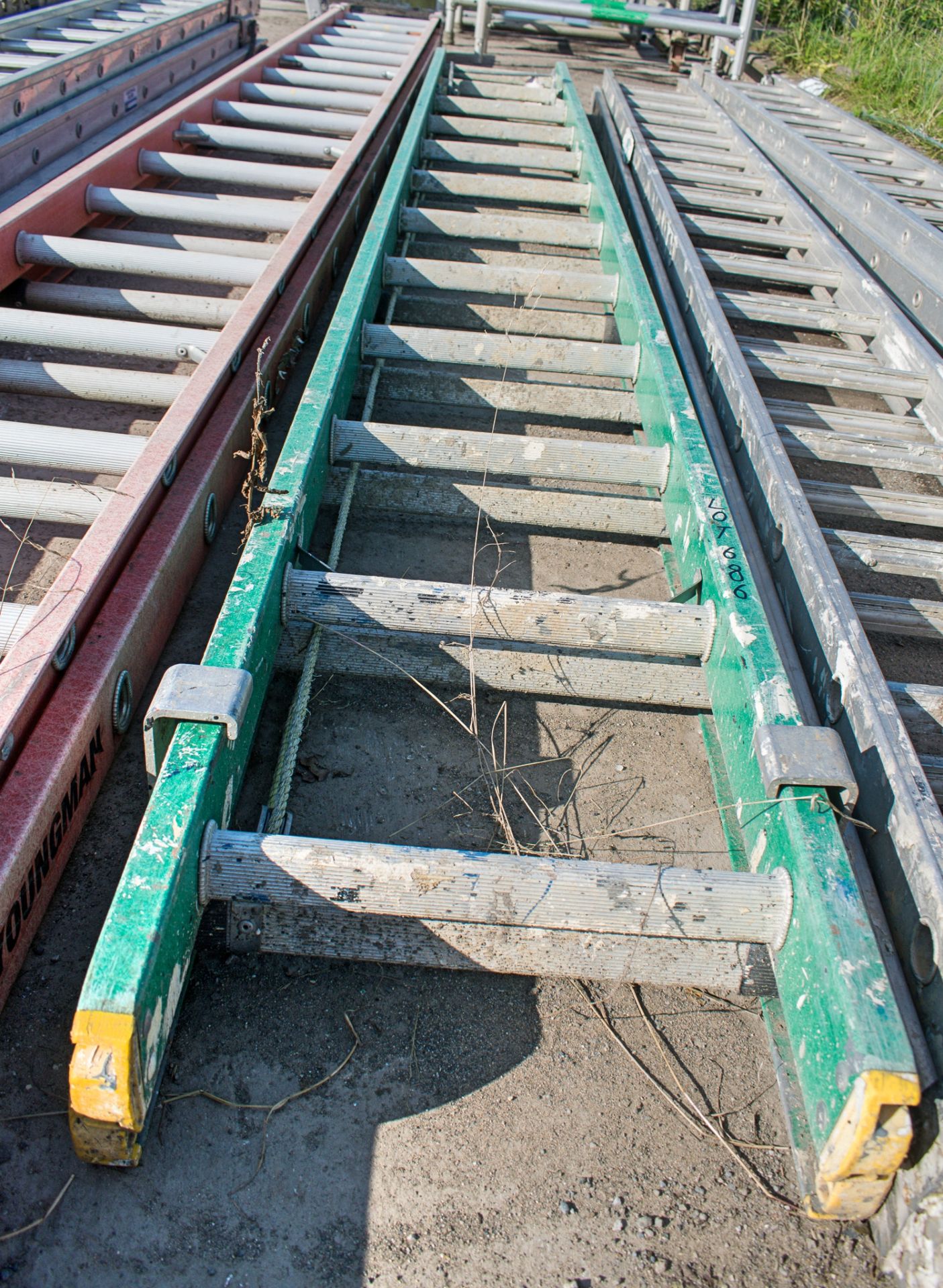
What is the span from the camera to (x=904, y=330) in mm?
3949

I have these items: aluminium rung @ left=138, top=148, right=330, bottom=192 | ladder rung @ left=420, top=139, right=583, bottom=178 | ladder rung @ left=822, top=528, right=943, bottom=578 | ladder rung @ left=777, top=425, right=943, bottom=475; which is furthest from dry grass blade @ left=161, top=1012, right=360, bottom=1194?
ladder rung @ left=420, top=139, right=583, bottom=178

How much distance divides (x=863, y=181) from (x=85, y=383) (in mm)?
4335

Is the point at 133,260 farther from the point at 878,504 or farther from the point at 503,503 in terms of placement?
the point at 878,504

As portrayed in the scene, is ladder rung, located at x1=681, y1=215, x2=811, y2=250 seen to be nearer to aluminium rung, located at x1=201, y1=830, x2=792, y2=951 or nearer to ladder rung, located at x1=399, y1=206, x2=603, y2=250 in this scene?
ladder rung, located at x1=399, y1=206, x2=603, y2=250

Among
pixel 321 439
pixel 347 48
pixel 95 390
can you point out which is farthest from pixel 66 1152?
pixel 347 48

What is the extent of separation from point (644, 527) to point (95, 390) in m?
1.88

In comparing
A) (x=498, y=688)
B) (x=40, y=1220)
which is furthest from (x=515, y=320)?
(x=40, y=1220)

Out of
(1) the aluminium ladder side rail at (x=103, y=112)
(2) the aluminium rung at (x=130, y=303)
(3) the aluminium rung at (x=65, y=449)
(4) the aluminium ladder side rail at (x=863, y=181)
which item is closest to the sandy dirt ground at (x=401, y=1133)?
(3) the aluminium rung at (x=65, y=449)

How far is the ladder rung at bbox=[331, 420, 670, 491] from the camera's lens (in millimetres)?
3023

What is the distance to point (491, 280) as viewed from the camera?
413cm

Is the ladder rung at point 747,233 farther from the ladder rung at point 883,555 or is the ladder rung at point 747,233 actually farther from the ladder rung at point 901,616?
the ladder rung at point 901,616

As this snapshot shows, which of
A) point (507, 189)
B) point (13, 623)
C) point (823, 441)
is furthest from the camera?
point (507, 189)

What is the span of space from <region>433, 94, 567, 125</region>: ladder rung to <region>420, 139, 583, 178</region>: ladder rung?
31.5 inches

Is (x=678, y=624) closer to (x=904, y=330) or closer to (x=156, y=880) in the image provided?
(x=156, y=880)
